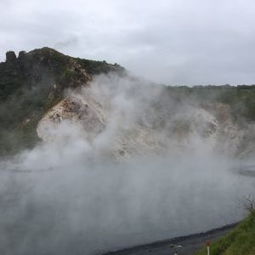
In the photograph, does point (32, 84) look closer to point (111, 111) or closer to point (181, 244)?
→ point (111, 111)

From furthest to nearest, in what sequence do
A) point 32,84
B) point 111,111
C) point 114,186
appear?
point 32,84, point 111,111, point 114,186

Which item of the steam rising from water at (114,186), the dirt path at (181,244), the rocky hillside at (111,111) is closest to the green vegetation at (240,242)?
the dirt path at (181,244)

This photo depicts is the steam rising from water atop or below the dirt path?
atop

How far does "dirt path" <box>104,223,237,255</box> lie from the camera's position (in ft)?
139

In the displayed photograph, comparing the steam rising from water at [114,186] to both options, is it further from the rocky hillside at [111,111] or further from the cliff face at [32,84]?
the cliff face at [32,84]

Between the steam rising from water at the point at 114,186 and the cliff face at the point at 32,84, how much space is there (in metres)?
4.30

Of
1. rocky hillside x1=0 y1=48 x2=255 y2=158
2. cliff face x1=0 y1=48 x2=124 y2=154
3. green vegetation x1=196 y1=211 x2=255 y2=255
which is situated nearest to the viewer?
green vegetation x1=196 y1=211 x2=255 y2=255

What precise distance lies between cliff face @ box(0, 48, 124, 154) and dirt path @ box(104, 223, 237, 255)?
67.1 metres

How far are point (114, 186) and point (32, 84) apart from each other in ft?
197

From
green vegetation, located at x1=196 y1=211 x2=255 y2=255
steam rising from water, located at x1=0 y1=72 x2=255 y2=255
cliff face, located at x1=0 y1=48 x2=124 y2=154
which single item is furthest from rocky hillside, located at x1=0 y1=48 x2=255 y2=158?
green vegetation, located at x1=196 y1=211 x2=255 y2=255

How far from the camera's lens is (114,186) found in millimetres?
75438

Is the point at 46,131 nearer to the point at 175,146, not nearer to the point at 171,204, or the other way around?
the point at 175,146

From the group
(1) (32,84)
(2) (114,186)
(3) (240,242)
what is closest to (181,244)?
(3) (240,242)

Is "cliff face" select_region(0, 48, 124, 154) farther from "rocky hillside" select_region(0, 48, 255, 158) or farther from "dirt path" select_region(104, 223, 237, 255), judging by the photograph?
"dirt path" select_region(104, 223, 237, 255)
